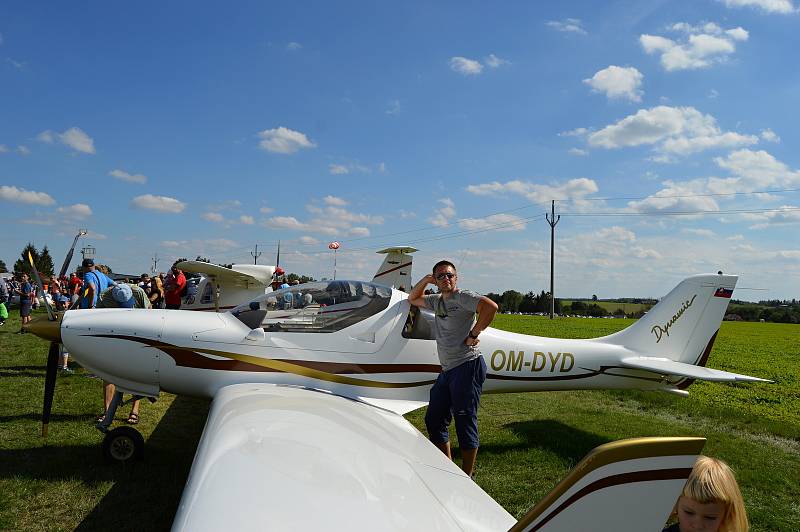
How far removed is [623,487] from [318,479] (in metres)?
1.59

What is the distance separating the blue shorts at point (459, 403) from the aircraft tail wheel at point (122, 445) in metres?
2.71

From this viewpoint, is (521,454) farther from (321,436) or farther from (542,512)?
(542,512)

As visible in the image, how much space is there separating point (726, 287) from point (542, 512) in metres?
6.45

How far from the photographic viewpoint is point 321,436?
306 centimetres

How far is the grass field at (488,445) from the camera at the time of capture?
12.6 feet

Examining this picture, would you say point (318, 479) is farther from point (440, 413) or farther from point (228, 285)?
point (228, 285)

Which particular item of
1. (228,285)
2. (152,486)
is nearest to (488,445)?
(152,486)

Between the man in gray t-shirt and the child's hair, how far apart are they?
2.45 meters

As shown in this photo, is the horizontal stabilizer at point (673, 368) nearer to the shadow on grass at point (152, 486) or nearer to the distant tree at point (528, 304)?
the shadow on grass at point (152, 486)

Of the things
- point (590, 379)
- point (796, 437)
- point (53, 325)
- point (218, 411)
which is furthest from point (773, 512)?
point (53, 325)

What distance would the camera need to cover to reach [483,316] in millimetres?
4109

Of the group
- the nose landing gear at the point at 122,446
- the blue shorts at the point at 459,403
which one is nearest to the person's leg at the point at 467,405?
the blue shorts at the point at 459,403

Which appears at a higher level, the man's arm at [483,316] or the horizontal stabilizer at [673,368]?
the man's arm at [483,316]

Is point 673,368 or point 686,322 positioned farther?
point 686,322
